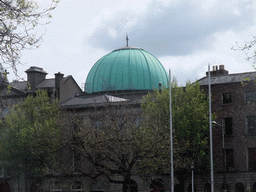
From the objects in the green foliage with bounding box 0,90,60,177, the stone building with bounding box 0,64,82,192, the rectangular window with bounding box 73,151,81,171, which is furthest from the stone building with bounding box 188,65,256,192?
the stone building with bounding box 0,64,82,192

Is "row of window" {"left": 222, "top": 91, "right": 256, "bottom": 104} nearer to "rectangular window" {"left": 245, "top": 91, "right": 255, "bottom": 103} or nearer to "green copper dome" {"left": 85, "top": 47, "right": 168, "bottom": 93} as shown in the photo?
"rectangular window" {"left": 245, "top": 91, "right": 255, "bottom": 103}

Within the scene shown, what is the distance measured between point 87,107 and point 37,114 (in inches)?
261

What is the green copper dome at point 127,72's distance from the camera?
223 feet

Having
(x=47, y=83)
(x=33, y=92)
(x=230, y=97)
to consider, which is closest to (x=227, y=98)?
(x=230, y=97)

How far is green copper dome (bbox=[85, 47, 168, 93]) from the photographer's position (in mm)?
67875

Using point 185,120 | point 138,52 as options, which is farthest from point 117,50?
point 185,120

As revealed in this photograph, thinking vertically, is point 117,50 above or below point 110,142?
above

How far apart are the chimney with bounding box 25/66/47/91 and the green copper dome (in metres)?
7.19

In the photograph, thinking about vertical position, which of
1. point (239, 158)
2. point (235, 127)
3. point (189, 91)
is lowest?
point (239, 158)

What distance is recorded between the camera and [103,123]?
44.4 metres

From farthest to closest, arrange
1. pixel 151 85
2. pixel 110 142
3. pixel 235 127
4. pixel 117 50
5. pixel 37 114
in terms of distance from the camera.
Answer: pixel 117 50 → pixel 151 85 → pixel 37 114 → pixel 235 127 → pixel 110 142

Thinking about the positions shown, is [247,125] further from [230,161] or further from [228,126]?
[230,161]

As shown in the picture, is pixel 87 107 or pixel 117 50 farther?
pixel 117 50

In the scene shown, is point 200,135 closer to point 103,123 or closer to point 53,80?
point 103,123
